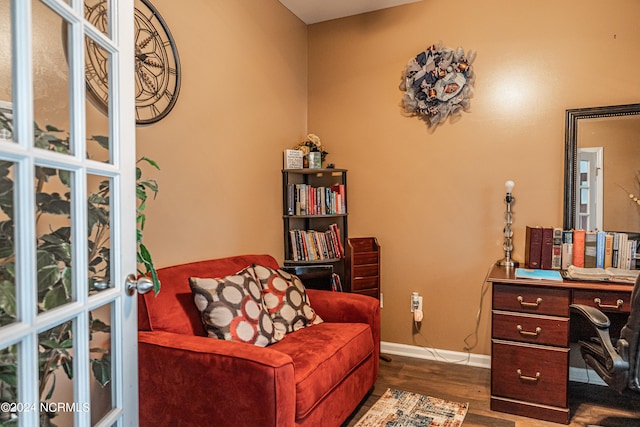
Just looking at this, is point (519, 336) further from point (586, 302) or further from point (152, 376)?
point (152, 376)

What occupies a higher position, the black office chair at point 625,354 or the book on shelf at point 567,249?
the book on shelf at point 567,249

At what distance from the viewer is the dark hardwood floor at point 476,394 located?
2.25 metres

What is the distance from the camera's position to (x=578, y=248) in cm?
258

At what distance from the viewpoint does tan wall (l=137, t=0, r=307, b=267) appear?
86.2 inches

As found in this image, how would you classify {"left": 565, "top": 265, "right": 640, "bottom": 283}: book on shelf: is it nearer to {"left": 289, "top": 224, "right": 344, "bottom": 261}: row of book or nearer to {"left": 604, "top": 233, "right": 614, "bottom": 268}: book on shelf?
{"left": 604, "top": 233, "right": 614, "bottom": 268}: book on shelf

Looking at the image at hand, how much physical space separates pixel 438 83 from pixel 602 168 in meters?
1.23

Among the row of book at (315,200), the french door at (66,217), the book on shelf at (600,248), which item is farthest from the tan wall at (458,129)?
→ the french door at (66,217)

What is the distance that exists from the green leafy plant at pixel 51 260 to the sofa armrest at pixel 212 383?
1.78 ft

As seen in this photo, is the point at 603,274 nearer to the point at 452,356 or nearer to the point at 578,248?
the point at 578,248

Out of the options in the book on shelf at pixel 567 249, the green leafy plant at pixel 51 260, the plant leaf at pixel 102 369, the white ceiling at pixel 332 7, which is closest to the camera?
the green leafy plant at pixel 51 260

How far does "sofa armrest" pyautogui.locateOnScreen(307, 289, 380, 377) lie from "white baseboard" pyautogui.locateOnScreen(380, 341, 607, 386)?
30.8 inches

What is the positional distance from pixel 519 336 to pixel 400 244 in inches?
45.4

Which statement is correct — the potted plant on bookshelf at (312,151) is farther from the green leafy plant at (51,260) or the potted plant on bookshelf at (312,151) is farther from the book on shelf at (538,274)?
the green leafy plant at (51,260)

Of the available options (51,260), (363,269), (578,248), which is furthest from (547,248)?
(51,260)
